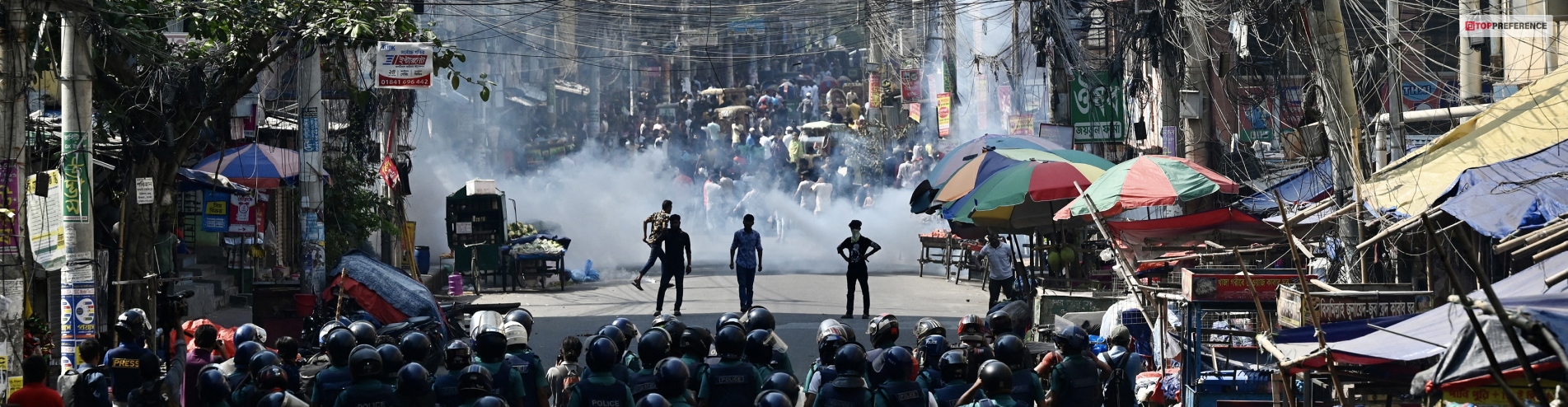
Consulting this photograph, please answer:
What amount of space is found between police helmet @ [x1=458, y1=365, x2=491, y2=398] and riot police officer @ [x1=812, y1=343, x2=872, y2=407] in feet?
5.04

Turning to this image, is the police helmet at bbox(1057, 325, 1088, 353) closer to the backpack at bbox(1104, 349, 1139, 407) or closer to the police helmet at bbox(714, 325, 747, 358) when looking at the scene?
the backpack at bbox(1104, 349, 1139, 407)

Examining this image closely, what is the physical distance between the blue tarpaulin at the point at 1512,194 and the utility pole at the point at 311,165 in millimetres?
10431

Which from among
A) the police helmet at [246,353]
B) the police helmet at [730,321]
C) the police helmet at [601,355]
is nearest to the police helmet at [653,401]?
the police helmet at [601,355]

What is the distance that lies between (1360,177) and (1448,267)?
632cm

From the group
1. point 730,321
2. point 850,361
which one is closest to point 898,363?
point 850,361

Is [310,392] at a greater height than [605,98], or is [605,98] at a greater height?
[605,98]

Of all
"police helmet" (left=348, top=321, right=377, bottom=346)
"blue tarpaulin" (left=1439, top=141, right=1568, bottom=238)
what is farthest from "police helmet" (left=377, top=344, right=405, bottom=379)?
"blue tarpaulin" (left=1439, top=141, right=1568, bottom=238)

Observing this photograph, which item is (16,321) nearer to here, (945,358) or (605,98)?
(945,358)

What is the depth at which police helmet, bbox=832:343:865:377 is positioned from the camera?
22.6ft

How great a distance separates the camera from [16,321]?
782cm

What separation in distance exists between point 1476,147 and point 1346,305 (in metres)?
3.75

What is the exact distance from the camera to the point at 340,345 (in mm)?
7367

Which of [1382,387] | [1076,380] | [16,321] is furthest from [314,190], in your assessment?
[1382,387]

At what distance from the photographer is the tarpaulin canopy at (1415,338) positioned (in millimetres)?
6023
